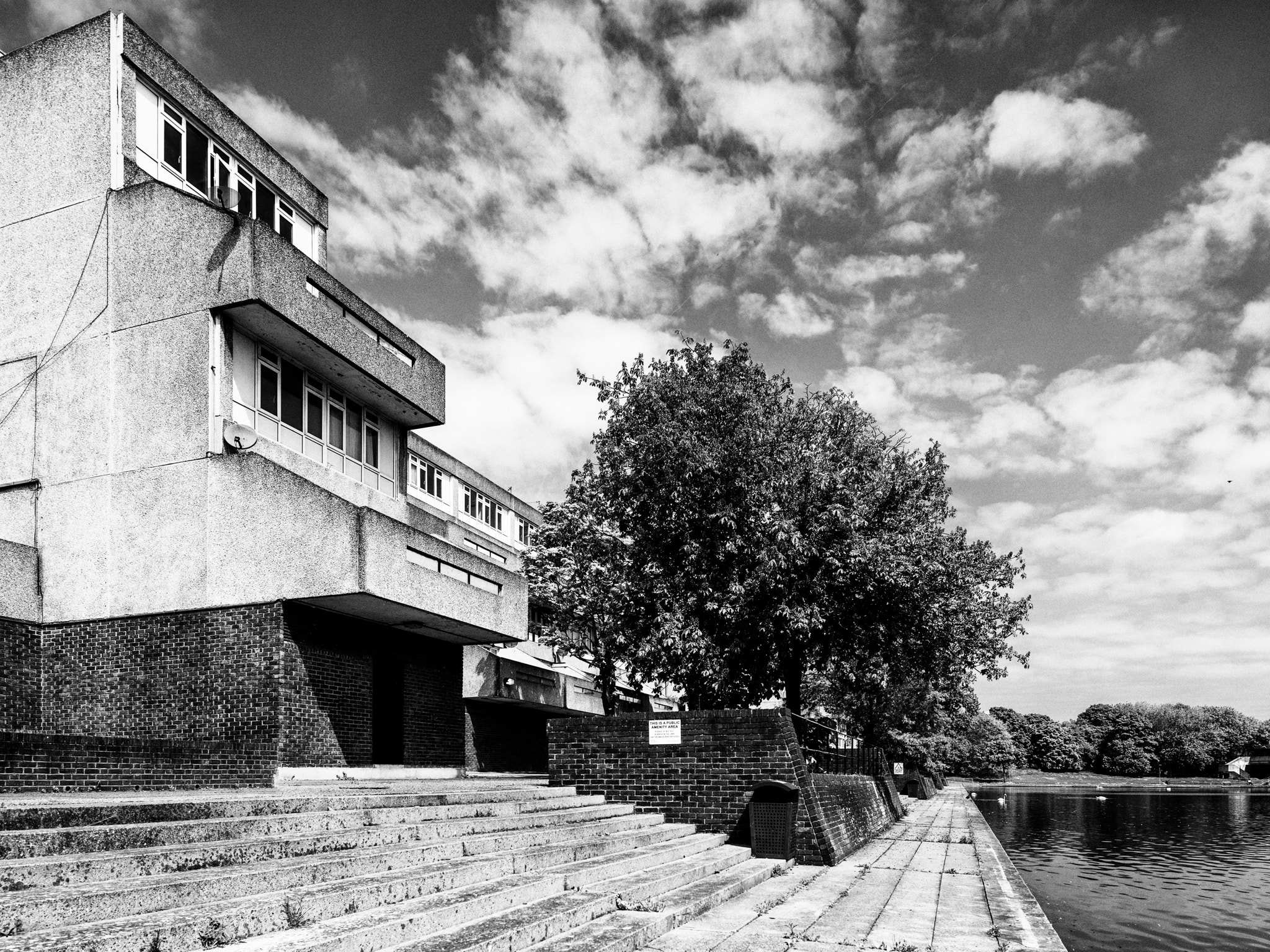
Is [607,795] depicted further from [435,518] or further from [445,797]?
[435,518]

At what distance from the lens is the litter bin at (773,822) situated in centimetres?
1386

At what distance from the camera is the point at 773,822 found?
14.0 m

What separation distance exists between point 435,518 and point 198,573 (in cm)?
602

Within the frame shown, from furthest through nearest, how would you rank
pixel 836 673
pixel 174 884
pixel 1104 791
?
pixel 1104 791 < pixel 836 673 < pixel 174 884

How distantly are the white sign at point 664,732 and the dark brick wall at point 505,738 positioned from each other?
13493 millimetres

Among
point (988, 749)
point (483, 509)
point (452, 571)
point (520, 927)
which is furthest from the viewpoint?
point (988, 749)

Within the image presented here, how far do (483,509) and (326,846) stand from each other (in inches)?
1389

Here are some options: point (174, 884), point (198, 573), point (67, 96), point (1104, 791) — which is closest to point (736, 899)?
point (174, 884)

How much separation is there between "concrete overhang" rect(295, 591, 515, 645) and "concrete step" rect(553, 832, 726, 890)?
6352 mm

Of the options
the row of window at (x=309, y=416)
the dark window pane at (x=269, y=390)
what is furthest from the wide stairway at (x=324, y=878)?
the dark window pane at (x=269, y=390)

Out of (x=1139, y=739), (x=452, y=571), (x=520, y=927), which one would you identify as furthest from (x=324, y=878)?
(x=1139, y=739)

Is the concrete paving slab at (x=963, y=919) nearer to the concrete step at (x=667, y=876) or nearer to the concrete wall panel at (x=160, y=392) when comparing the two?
the concrete step at (x=667, y=876)

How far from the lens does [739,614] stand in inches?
877

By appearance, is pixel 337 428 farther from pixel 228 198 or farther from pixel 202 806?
pixel 202 806
